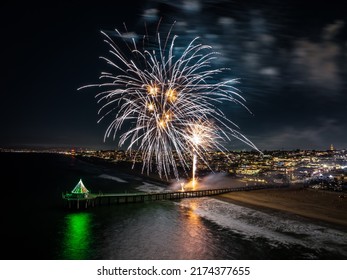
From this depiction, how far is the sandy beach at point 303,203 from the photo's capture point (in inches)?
1506

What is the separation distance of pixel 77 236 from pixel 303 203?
34.4 meters

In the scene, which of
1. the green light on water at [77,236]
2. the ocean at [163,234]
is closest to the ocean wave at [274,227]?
the ocean at [163,234]

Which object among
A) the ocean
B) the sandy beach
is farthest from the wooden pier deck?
the sandy beach

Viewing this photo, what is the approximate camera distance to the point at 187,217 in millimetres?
36688

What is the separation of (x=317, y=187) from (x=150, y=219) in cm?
4657

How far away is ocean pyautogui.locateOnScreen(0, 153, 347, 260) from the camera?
936 inches

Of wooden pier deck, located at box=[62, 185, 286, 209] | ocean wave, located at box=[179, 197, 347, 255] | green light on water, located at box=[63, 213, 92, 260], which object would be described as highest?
wooden pier deck, located at box=[62, 185, 286, 209]

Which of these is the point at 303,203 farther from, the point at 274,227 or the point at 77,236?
the point at 77,236

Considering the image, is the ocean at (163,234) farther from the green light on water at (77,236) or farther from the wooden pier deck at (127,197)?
the wooden pier deck at (127,197)

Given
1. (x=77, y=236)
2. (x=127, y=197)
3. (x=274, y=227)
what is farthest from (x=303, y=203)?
(x=77, y=236)

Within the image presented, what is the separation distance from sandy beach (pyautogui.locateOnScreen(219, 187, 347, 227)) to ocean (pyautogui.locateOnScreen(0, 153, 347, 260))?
10.7 ft

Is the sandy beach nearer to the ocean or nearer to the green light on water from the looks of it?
the ocean

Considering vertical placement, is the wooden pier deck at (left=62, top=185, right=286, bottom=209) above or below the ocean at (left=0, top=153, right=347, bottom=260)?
above
